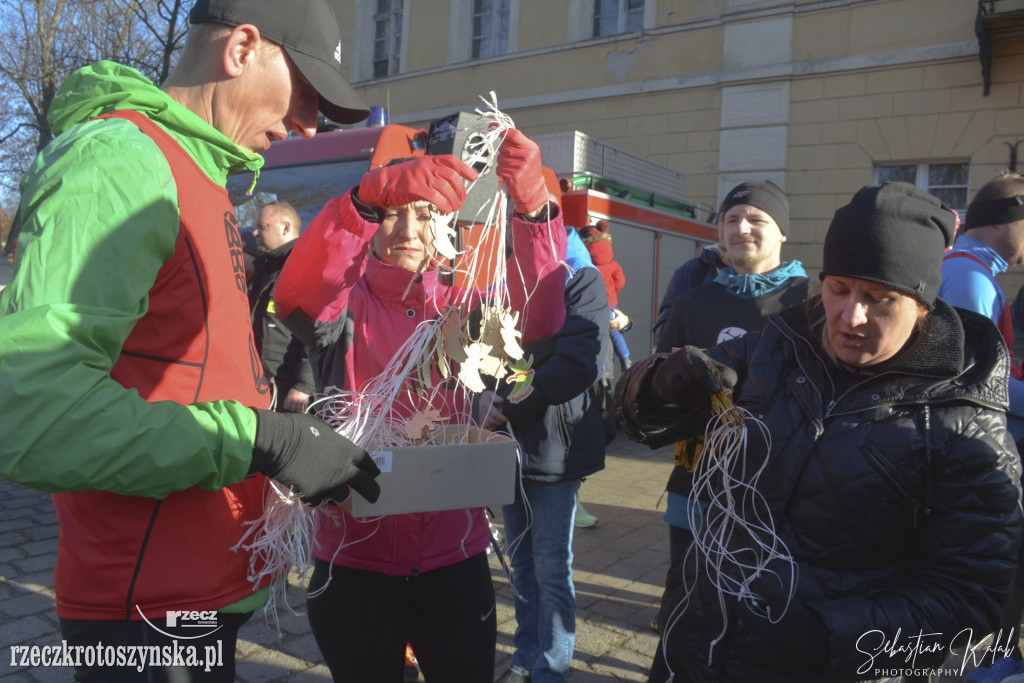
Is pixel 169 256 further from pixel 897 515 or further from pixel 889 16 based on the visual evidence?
pixel 889 16

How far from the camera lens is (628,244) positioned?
28.5 feet

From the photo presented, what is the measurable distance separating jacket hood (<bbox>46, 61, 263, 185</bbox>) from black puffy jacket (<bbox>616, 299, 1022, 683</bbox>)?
4.95ft

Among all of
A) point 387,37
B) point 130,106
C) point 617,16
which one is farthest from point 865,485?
point 387,37

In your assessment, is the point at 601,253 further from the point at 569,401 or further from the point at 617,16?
the point at 617,16

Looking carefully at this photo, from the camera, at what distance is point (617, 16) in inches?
568

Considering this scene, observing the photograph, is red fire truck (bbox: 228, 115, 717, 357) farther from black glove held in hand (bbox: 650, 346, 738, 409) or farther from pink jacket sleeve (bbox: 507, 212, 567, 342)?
black glove held in hand (bbox: 650, 346, 738, 409)

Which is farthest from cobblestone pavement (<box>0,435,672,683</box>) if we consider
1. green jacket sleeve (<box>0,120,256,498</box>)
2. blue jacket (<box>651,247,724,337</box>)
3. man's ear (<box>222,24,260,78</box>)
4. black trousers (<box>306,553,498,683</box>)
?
man's ear (<box>222,24,260,78</box>)

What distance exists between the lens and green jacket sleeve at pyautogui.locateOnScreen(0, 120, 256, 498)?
1130 mm

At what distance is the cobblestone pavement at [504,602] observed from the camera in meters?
3.40

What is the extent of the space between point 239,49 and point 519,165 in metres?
0.80

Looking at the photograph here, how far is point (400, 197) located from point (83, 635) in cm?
132

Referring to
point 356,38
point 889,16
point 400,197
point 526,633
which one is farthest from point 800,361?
point 356,38

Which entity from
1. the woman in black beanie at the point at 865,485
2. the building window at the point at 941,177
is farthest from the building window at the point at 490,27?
the woman in black beanie at the point at 865,485

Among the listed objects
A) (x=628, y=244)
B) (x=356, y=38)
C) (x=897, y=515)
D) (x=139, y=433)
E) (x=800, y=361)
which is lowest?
(x=897, y=515)
